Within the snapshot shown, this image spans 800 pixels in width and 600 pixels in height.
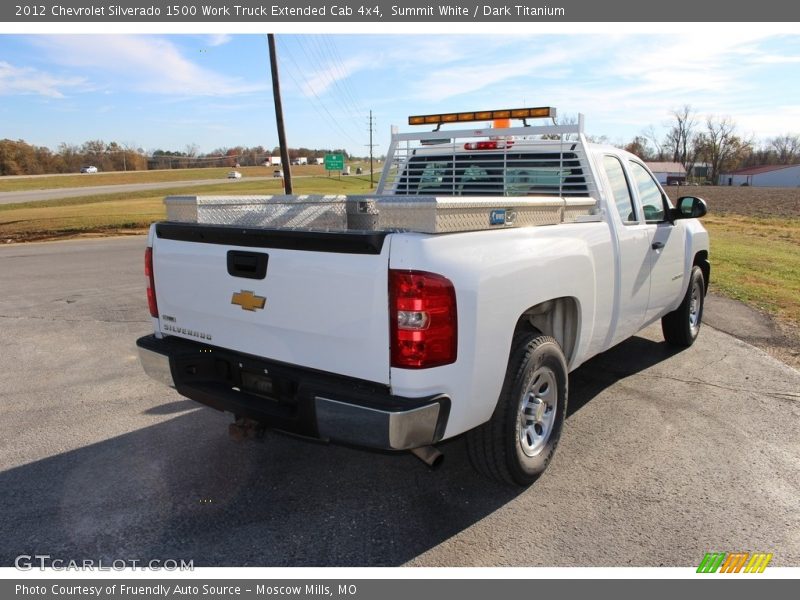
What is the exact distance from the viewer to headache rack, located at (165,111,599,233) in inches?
109

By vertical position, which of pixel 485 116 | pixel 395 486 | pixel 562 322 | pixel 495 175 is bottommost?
pixel 395 486

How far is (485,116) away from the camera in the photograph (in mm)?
5094

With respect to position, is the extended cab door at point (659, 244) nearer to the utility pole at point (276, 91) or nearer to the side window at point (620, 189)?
the side window at point (620, 189)

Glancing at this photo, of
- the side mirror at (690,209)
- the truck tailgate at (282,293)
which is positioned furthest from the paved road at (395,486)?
the side mirror at (690,209)

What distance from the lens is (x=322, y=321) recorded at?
275cm

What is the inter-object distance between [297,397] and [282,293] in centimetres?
51

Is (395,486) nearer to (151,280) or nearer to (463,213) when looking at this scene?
(463,213)

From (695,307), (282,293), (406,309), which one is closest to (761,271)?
(695,307)

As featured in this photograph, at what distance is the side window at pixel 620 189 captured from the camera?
4.53 meters

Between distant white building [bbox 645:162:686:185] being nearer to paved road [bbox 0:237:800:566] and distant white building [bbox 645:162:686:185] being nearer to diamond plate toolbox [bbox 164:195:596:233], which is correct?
paved road [bbox 0:237:800:566]

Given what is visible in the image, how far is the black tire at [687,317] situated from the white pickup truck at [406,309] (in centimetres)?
162

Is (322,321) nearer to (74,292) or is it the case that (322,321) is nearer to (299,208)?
(299,208)
